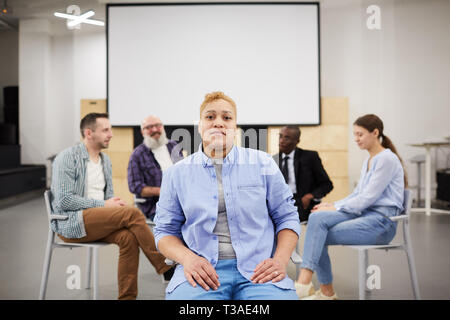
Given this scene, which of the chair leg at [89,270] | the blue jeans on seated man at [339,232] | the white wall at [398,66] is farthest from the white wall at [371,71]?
the chair leg at [89,270]

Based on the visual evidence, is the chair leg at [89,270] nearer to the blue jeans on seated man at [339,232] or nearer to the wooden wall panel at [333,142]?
the blue jeans on seated man at [339,232]

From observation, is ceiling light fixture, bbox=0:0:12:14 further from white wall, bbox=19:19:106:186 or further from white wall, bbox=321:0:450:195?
white wall, bbox=321:0:450:195

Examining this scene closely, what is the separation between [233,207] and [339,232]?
953 millimetres

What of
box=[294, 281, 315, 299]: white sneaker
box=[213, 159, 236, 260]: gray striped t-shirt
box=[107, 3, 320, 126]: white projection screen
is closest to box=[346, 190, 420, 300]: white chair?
box=[294, 281, 315, 299]: white sneaker

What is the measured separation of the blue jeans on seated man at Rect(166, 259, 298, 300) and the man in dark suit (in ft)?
2.62

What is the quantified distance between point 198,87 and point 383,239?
3.94 ft

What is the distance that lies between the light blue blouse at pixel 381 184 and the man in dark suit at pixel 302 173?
0.55 feet

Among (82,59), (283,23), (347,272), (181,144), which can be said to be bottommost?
(347,272)

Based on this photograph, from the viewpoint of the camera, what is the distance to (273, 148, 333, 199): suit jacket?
1.97 m

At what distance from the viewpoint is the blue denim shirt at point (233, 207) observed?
1.23 m
